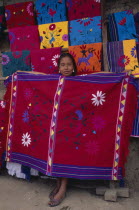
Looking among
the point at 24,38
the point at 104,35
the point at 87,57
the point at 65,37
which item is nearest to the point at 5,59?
the point at 24,38

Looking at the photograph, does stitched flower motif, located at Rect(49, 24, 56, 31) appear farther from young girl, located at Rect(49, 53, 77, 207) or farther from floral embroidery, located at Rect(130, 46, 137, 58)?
floral embroidery, located at Rect(130, 46, 137, 58)

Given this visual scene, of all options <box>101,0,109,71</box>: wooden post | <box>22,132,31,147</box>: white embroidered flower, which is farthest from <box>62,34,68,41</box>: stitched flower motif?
<box>22,132,31,147</box>: white embroidered flower

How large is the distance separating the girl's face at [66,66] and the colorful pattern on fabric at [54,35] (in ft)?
0.83

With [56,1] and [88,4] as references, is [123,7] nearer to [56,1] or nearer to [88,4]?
[88,4]

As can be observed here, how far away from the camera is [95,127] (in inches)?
74.8

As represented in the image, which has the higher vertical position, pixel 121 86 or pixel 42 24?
pixel 42 24

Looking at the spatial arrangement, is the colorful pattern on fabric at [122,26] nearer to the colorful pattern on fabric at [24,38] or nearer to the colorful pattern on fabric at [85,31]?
the colorful pattern on fabric at [85,31]

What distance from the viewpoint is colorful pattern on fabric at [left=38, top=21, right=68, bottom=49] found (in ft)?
7.69

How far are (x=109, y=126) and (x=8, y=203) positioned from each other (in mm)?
1054

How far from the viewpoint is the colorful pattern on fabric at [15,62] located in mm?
2428

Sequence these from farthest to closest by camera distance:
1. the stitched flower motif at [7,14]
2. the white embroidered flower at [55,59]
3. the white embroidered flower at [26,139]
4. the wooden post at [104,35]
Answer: the stitched flower motif at [7,14]
the white embroidered flower at [55,59]
the wooden post at [104,35]
the white embroidered flower at [26,139]

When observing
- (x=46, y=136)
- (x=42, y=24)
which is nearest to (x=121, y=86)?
(x=46, y=136)

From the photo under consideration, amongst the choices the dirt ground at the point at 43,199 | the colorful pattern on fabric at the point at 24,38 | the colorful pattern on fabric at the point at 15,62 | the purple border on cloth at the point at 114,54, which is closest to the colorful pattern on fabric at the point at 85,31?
the purple border on cloth at the point at 114,54

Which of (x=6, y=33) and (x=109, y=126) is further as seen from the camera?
(x=6, y=33)
